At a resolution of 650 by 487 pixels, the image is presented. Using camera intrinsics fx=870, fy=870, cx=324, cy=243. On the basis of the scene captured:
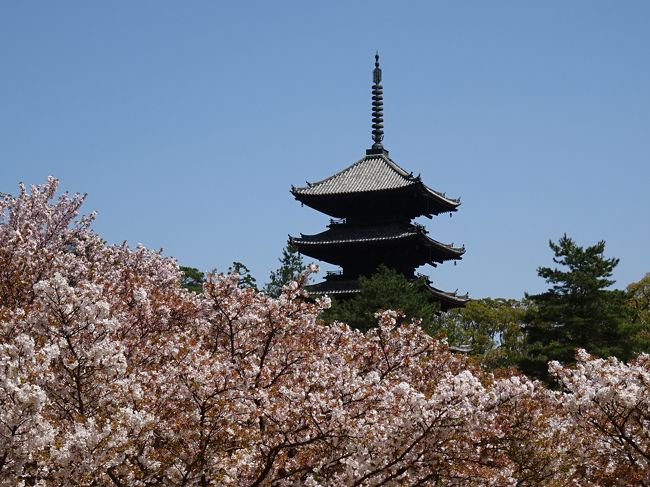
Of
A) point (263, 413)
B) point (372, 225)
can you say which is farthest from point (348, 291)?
point (263, 413)

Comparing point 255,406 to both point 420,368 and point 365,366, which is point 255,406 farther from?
point 420,368

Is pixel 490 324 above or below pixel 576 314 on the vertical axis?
above

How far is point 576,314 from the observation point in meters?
37.2

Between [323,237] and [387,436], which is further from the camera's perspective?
[323,237]

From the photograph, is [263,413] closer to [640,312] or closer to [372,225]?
[372,225]

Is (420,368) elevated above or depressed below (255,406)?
above

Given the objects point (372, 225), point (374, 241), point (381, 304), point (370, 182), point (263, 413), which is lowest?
point (263, 413)

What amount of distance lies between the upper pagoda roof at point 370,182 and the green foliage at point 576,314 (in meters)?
6.52

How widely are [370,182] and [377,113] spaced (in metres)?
6.11

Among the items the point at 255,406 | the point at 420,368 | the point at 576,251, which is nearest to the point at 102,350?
the point at 255,406

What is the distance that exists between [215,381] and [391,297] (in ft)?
74.4

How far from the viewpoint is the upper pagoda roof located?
4147 cm

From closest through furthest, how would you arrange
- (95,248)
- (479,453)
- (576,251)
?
(479,453) < (95,248) < (576,251)

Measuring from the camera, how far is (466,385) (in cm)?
938
